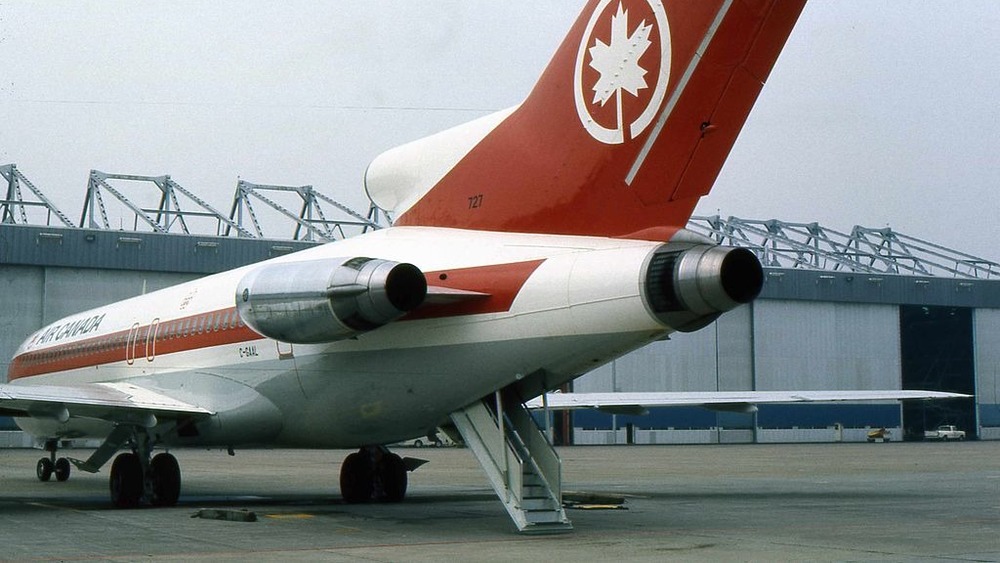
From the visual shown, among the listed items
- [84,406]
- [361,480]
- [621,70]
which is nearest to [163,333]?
[84,406]

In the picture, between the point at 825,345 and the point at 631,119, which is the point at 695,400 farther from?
the point at 825,345

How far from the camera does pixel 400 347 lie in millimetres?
14383

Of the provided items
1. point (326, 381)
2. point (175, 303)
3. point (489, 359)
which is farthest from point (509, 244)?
point (175, 303)

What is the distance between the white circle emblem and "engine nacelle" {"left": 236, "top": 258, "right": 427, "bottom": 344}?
2.74 meters

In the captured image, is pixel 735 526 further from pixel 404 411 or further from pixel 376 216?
pixel 376 216

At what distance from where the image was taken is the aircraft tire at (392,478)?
63.6 feet

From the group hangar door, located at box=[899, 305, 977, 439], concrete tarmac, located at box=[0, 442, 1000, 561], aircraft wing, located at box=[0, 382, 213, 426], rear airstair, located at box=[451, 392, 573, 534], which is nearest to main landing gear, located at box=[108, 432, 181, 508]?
concrete tarmac, located at box=[0, 442, 1000, 561]

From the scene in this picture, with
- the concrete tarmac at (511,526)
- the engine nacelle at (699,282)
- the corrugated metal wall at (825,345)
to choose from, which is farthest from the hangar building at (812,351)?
the engine nacelle at (699,282)

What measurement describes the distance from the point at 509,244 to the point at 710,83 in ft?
9.79

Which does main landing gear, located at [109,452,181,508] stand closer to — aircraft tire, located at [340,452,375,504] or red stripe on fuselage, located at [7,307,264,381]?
red stripe on fuselage, located at [7,307,264,381]

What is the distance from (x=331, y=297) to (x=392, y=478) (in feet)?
21.7

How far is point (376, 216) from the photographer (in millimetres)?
62875

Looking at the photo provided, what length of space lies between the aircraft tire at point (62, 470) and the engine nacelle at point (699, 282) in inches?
710

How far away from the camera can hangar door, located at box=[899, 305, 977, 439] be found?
72.3 metres
